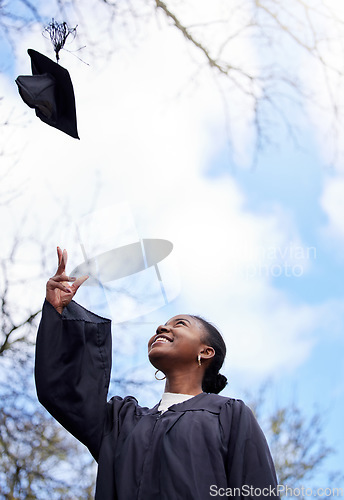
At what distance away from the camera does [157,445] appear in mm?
2320

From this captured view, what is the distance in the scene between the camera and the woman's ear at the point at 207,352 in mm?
2680

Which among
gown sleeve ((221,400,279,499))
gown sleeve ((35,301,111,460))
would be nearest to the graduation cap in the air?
gown sleeve ((35,301,111,460))

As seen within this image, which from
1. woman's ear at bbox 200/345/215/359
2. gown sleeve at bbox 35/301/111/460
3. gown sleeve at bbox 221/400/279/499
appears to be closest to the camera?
gown sleeve at bbox 221/400/279/499

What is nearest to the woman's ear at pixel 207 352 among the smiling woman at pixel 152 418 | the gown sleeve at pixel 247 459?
the smiling woman at pixel 152 418

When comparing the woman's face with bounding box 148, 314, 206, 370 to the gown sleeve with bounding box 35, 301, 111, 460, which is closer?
the gown sleeve with bounding box 35, 301, 111, 460

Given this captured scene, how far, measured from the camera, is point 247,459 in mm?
2223

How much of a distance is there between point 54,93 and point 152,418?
5.02 feet

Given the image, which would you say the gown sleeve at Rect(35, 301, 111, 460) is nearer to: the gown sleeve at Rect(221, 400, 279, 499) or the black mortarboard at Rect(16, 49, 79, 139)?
the gown sleeve at Rect(221, 400, 279, 499)

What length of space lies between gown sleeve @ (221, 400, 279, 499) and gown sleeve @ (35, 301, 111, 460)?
472mm

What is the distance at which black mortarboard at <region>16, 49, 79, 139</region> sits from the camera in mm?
Result: 3000

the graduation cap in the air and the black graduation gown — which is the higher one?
the graduation cap in the air

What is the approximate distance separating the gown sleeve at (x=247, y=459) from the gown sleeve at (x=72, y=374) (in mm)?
472

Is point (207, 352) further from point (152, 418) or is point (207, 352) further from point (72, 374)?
point (72, 374)

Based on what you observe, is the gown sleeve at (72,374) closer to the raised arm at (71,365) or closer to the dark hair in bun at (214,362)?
the raised arm at (71,365)
